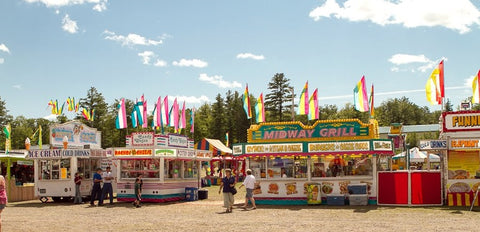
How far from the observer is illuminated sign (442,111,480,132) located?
1998 centimetres

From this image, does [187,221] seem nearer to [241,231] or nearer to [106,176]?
[241,231]

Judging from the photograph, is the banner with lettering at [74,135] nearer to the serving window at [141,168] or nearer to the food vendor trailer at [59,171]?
the food vendor trailer at [59,171]

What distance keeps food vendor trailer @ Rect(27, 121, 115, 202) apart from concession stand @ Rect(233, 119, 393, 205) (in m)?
8.01

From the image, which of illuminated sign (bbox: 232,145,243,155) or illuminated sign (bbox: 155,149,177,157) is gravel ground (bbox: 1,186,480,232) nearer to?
illuminated sign (bbox: 232,145,243,155)

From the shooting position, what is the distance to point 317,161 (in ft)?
72.8

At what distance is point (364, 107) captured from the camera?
934 inches

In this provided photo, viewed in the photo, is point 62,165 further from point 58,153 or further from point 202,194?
point 202,194

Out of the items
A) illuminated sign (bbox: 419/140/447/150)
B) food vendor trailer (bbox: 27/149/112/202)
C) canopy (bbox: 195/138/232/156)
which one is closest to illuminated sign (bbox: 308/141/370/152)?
illuminated sign (bbox: 419/140/447/150)

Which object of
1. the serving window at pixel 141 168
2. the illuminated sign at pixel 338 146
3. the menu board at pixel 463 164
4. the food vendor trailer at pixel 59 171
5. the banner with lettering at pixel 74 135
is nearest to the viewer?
the menu board at pixel 463 164

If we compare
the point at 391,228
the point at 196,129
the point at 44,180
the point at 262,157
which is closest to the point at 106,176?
the point at 44,180

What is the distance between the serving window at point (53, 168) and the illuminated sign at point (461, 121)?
18239mm

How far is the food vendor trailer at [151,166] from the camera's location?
24016mm

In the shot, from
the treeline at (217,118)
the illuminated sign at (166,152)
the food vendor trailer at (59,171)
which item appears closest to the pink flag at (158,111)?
the food vendor trailer at (59,171)

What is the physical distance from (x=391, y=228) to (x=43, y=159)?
62.1 feet
